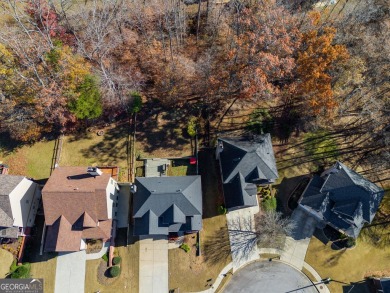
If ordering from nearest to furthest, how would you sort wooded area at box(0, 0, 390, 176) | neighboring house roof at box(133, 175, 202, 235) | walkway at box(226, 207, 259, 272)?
neighboring house roof at box(133, 175, 202, 235), wooded area at box(0, 0, 390, 176), walkway at box(226, 207, 259, 272)

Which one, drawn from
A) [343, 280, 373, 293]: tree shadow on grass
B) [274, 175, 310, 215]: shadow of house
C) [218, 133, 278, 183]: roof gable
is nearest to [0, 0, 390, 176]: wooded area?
[218, 133, 278, 183]: roof gable

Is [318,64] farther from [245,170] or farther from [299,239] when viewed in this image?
[299,239]

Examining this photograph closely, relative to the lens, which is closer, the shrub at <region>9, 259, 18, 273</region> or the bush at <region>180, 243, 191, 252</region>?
the shrub at <region>9, 259, 18, 273</region>

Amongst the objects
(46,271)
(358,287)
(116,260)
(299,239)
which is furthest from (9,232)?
(358,287)

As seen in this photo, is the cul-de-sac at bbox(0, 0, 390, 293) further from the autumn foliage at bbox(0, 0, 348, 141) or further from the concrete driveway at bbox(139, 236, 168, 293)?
the autumn foliage at bbox(0, 0, 348, 141)

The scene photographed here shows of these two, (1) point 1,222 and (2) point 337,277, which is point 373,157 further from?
(1) point 1,222

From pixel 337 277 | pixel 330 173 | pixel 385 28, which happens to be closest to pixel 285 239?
pixel 337 277
